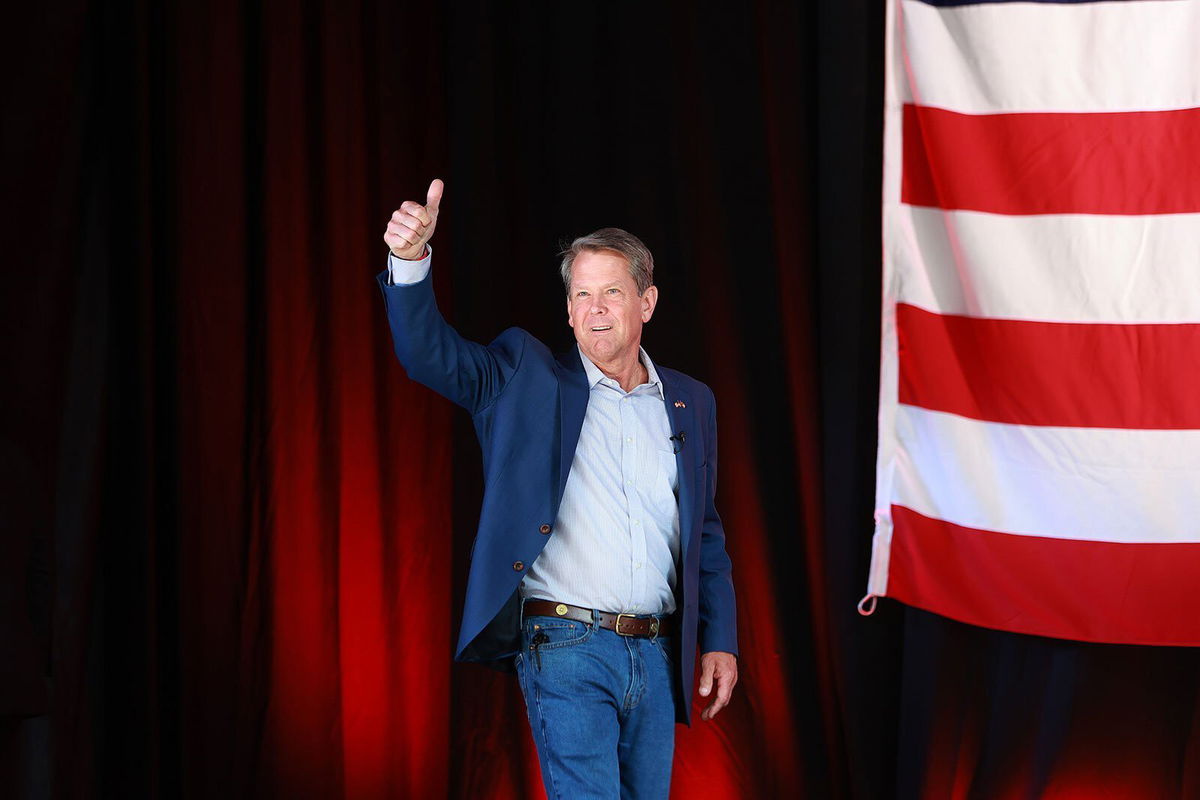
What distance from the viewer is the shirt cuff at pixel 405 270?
6.49 ft

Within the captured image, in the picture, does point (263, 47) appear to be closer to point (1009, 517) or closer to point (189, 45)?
point (189, 45)

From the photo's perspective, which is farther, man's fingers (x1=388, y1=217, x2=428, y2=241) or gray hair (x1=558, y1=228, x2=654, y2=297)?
gray hair (x1=558, y1=228, x2=654, y2=297)

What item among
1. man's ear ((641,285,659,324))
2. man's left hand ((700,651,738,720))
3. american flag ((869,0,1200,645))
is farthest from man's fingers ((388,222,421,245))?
american flag ((869,0,1200,645))

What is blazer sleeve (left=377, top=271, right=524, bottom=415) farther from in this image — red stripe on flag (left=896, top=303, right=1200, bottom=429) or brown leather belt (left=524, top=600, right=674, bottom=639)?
red stripe on flag (left=896, top=303, right=1200, bottom=429)

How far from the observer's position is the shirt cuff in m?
1.98

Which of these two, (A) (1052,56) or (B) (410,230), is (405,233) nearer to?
(B) (410,230)

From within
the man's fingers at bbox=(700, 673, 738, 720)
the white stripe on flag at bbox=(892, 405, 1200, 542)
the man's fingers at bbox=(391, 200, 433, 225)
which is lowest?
the man's fingers at bbox=(700, 673, 738, 720)

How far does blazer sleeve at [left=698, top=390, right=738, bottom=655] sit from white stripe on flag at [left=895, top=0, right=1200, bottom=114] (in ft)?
4.29

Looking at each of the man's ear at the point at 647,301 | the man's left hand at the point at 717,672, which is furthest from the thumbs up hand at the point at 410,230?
the man's left hand at the point at 717,672

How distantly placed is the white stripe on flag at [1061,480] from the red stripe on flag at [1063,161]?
589 mm

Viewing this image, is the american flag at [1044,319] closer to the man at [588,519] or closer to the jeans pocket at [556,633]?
the man at [588,519]

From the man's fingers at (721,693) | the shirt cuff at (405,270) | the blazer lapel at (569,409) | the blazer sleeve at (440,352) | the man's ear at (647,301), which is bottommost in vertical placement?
the man's fingers at (721,693)

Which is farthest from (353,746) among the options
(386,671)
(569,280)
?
(569,280)

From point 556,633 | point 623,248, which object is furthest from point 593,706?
point 623,248
